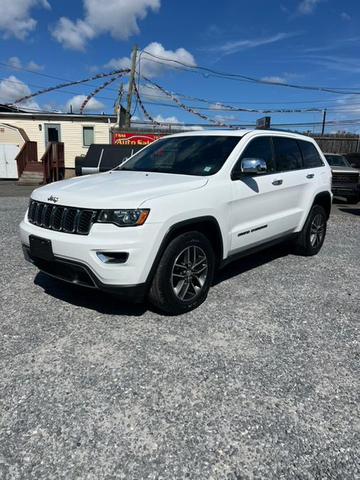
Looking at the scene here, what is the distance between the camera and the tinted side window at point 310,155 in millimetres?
5694

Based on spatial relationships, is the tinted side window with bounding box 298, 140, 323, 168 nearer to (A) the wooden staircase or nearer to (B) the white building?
(A) the wooden staircase

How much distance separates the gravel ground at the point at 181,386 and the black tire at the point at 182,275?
0.50 feet

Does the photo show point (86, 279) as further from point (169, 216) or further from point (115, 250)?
point (169, 216)

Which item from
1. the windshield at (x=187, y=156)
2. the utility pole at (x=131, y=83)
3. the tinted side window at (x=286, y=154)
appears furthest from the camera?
the utility pole at (x=131, y=83)

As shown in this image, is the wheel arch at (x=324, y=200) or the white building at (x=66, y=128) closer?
the wheel arch at (x=324, y=200)

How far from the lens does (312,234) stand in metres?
5.98

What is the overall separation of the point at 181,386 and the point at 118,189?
1.79 m

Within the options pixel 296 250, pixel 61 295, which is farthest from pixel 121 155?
pixel 61 295

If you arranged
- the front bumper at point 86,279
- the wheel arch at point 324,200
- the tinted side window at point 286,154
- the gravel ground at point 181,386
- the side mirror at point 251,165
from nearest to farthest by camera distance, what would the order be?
the gravel ground at point 181,386
the front bumper at point 86,279
the side mirror at point 251,165
the tinted side window at point 286,154
the wheel arch at point 324,200

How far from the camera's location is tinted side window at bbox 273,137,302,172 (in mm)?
5071

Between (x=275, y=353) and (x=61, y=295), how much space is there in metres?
2.33

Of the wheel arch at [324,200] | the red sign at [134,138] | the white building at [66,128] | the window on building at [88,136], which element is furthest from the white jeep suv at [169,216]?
the window on building at [88,136]

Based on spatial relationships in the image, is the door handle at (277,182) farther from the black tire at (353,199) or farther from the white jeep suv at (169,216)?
the black tire at (353,199)

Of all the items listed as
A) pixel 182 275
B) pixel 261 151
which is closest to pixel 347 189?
pixel 261 151
